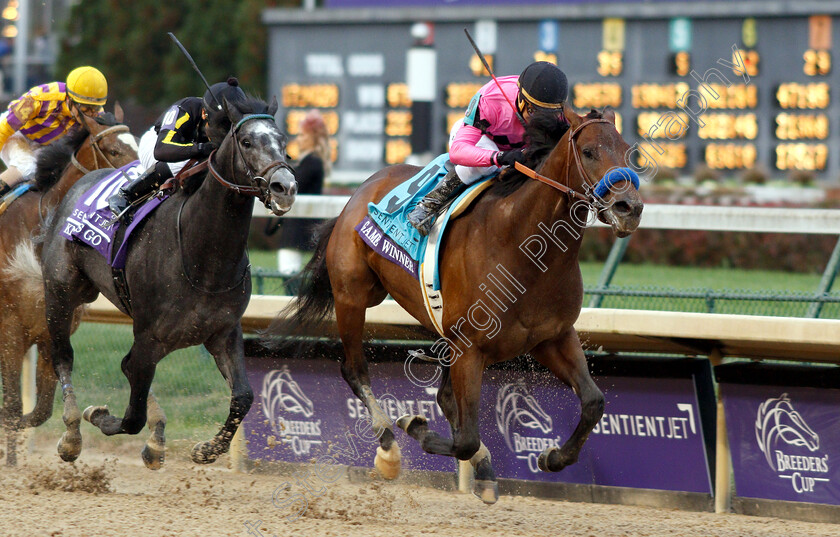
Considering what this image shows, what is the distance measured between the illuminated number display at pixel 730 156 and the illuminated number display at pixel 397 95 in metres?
3.59

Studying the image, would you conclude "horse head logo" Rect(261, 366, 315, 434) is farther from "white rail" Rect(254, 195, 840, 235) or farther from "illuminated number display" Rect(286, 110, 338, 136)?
"illuminated number display" Rect(286, 110, 338, 136)

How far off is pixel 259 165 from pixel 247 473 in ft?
7.68

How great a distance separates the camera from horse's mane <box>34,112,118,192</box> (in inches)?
223

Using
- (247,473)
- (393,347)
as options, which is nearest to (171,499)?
(247,473)

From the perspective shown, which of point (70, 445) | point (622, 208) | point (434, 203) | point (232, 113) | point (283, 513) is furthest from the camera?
point (70, 445)

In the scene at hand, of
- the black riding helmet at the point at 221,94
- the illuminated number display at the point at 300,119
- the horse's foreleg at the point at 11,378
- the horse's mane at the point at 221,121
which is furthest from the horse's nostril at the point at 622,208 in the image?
the illuminated number display at the point at 300,119

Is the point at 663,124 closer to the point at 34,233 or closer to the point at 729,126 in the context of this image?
the point at 729,126

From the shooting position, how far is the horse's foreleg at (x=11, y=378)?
561 centimetres

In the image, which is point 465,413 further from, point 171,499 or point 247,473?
point 247,473

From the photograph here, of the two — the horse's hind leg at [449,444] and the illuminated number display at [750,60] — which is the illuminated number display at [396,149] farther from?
the horse's hind leg at [449,444]

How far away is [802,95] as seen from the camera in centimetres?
1104

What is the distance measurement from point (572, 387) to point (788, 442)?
1126 millimetres

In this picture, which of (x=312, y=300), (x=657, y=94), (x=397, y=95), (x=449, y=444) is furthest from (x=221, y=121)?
(x=397, y=95)

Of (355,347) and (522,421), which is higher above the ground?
(355,347)
